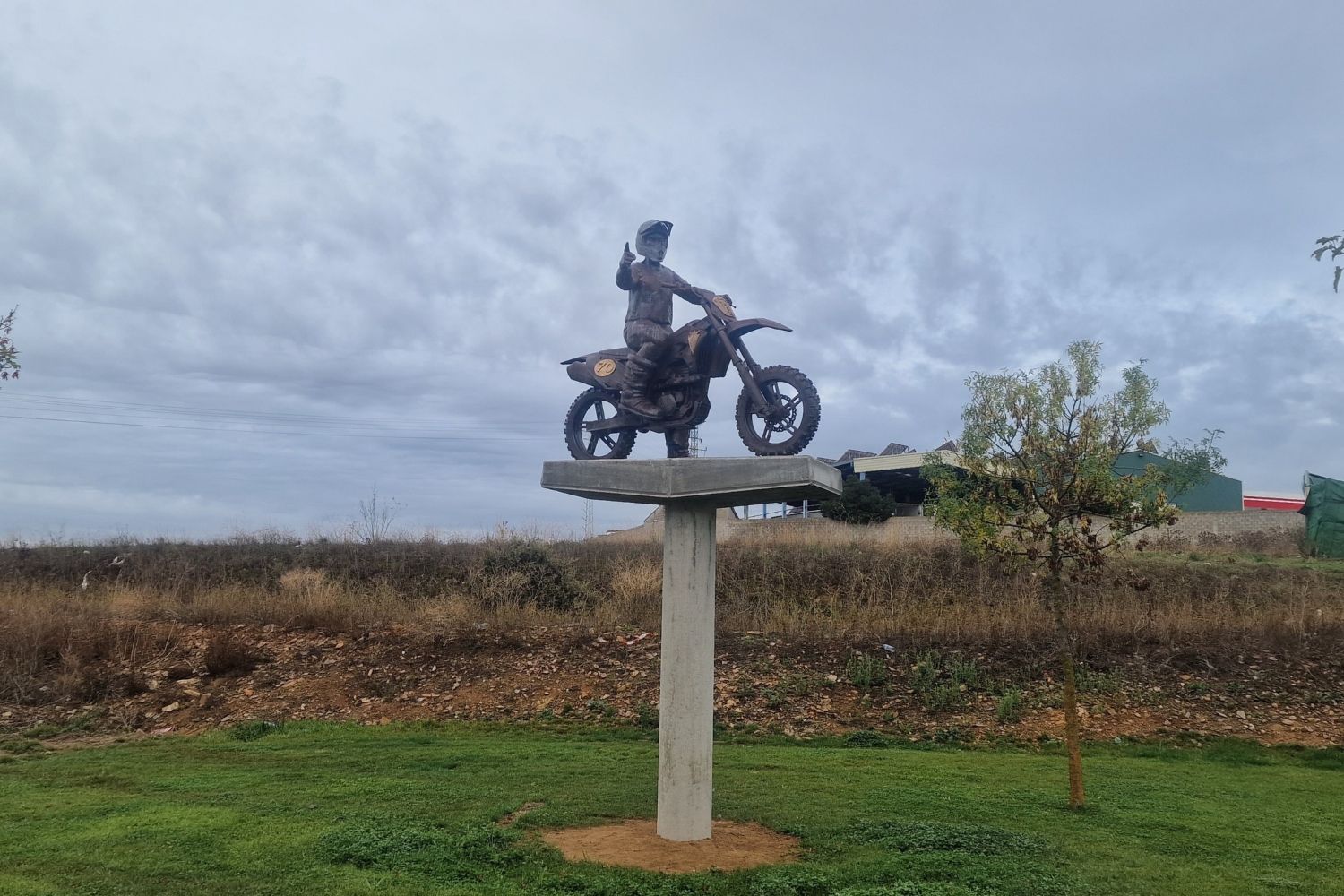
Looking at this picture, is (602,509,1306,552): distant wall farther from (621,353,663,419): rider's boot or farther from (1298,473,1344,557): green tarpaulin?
(621,353,663,419): rider's boot

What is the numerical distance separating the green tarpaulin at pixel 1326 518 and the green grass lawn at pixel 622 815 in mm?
13862

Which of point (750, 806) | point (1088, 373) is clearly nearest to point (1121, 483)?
point (1088, 373)

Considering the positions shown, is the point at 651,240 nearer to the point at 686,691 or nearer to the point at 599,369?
the point at 599,369

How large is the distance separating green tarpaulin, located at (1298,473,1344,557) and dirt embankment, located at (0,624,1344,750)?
1081cm

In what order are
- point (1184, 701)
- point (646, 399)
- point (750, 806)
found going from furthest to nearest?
point (1184, 701) → point (646, 399) → point (750, 806)

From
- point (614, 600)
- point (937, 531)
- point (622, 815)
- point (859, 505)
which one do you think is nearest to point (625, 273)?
point (622, 815)

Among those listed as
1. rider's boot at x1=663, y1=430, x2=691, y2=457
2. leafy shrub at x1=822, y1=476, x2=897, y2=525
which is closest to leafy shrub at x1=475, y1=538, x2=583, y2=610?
rider's boot at x1=663, y1=430, x2=691, y2=457

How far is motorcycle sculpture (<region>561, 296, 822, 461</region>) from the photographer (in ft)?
23.5

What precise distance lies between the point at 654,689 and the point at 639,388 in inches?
214

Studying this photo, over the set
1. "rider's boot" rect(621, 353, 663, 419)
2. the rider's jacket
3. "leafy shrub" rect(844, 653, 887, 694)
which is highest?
the rider's jacket

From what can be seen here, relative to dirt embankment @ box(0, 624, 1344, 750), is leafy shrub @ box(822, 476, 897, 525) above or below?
above

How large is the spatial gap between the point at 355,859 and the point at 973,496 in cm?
521

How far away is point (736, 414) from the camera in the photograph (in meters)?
7.42

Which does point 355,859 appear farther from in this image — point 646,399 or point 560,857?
point 646,399
